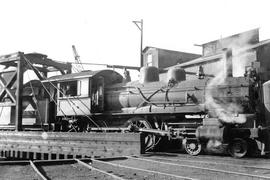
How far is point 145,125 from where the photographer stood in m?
11.8

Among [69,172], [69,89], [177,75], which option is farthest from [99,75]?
[69,172]

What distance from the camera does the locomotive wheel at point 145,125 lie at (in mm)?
11480

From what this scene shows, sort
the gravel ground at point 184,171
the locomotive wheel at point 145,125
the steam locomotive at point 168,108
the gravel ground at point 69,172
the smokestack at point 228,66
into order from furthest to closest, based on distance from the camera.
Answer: the locomotive wheel at point 145,125 → the smokestack at point 228,66 → the steam locomotive at point 168,108 → the gravel ground at point 69,172 → the gravel ground at point 184,171

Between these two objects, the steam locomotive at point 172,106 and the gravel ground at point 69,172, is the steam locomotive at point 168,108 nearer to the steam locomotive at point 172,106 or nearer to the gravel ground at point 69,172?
the steam locomotive at point 172,106

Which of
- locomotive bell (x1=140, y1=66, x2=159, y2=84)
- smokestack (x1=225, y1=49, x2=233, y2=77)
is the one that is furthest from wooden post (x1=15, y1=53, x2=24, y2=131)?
smokestack (x1=225, y1=49, x2=233, y2=77)

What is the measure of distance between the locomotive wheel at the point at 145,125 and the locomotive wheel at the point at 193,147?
4.47 ft

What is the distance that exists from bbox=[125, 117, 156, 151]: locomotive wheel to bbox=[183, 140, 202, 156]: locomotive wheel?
1.36 m

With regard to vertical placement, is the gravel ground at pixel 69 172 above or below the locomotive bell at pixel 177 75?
below

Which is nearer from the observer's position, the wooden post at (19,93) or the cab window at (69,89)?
the cab window at (69,89)

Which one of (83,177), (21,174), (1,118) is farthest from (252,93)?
(1,118)

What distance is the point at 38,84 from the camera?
1683cm

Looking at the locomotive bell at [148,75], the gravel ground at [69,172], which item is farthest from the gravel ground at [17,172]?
the locomotive bell at [148,75]

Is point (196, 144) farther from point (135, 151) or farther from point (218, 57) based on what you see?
point (218, 57)

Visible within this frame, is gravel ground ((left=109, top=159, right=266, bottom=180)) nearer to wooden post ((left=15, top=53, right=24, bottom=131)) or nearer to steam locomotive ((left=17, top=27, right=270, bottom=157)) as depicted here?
steam locomotive ((left=17, top=27, right=270, bottom=157))
